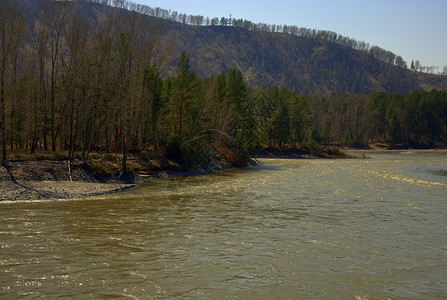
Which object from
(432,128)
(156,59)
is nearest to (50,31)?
(156,59)

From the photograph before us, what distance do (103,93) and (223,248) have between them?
3076cm

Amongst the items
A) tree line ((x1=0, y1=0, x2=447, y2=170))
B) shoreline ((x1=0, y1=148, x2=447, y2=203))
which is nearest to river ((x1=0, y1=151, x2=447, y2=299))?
shoreline ((x1=0, y1=148, x2=447, y2=203))

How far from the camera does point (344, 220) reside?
21891 millimetres

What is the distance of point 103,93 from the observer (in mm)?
42125

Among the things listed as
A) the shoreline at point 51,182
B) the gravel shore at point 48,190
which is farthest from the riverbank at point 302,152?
the gravel shore at point 48,190

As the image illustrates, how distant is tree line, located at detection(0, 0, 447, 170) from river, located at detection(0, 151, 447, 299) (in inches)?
650

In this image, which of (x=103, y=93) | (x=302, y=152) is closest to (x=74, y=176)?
(x=103, y=93)

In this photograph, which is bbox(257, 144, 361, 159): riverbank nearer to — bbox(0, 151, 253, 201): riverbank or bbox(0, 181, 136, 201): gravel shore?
bbox(0, 151, 253, 201): riverbank

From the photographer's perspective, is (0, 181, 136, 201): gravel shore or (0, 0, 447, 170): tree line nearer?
(0, 181, 136, 201): gravel shore

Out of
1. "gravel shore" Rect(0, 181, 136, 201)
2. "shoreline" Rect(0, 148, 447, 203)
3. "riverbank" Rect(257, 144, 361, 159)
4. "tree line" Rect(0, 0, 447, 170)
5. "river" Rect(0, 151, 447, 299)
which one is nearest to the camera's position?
"river" Rect(0, 151, 447, 299)

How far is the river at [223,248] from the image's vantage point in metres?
11.8

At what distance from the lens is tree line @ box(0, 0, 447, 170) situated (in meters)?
39.1

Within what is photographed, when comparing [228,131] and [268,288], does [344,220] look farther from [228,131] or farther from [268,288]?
[228,131]

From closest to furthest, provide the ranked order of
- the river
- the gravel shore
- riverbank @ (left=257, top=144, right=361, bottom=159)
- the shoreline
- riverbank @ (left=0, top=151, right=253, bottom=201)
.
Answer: the river, the gravel shore, the shoreline, riverbank @ (left=0, top=151, right=253, bottom=201), riverbank @ (left=257, top=144, right=361, bottom=159)
